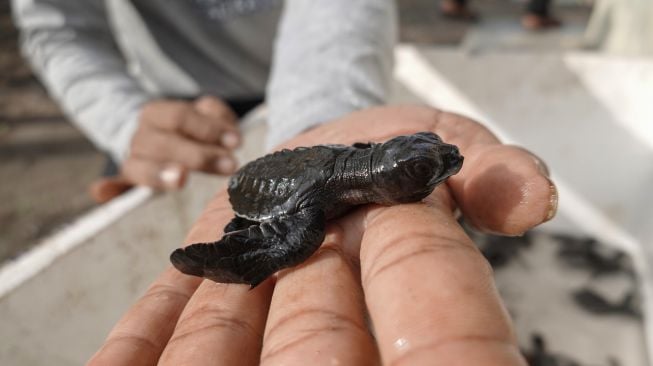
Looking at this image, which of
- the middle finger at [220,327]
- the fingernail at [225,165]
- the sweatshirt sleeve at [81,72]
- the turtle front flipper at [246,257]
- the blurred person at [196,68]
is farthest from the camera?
the sweatshirt sleeve at [81,72]

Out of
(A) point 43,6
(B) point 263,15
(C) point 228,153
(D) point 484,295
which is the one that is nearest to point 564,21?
(B) point 263,15

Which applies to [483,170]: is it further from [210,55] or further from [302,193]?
[210,55]

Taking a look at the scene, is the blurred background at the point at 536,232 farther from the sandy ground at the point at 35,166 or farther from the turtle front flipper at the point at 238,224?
the turtle front flipper at the point at 238,224

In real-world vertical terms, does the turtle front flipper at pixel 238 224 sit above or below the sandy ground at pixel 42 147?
above

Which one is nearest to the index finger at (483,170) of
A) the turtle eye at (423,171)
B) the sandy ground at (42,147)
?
the turtle eye at (423,171)

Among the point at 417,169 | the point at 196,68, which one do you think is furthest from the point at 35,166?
the point at 417,169

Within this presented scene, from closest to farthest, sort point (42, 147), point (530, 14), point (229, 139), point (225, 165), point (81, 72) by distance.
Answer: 1. point (225, 165)
2. point (229, 139)
3. point (81, 72)
4. point (42, 147)
5. point (530, 14)

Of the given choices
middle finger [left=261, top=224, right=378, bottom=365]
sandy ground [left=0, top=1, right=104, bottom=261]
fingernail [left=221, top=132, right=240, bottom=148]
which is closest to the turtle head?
middle finger [left=261, top=224, right=378, bottom=365]
